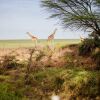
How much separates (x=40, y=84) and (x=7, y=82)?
754 mm

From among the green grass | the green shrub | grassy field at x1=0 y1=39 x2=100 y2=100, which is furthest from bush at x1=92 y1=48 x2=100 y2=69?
the green shrub

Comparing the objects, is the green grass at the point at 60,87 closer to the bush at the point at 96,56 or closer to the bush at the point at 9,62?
the bush at the point at 9,62

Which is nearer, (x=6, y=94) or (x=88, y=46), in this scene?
(x=6, y=94)

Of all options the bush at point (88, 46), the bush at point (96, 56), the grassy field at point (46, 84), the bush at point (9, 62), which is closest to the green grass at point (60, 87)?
the grassy field at point (46, 84)

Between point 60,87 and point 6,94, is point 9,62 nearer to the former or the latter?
point 60,87

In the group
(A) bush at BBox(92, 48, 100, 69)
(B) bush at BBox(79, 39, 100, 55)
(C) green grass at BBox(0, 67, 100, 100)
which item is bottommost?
(C) green grass at BBox(0, 67, 100, 100)

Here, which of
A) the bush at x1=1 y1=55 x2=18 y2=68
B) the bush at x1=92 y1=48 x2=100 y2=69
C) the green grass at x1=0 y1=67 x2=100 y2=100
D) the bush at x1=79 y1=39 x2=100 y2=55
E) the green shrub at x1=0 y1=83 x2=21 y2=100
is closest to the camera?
the green shrub at x1=0 y1=83 x2=21 y2=100

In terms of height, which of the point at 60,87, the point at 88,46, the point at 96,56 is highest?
the point at 88,46

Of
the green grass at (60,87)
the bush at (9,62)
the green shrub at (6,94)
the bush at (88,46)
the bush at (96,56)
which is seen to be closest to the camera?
the green shrub at (6,94)

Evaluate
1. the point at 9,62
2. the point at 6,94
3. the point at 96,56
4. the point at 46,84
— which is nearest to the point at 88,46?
the point at 96,56

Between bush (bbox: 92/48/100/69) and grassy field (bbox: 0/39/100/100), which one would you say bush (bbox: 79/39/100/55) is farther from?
grassy field (bbox: 0/39/100/100)

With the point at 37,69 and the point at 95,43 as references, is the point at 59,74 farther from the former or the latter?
the point at 95,43

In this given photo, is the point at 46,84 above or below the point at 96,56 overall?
below

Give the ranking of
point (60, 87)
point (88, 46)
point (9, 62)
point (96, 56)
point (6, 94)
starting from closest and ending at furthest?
point (6, 94) < point (60, 87) < point (9, 62) < point (96, 56) < point (88, 46)
